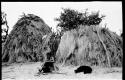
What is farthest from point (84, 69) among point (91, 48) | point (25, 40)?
point (25, 40)

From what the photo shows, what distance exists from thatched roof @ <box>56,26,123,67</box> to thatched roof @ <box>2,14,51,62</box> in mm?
3046

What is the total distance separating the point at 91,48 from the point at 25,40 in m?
4.87

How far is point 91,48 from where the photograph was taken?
9453mm

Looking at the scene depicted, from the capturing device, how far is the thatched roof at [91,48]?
365 inches

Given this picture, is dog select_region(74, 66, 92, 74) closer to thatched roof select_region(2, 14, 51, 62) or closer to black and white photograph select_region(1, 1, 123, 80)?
black and white photograph select_region(1, 1, 123, 80)

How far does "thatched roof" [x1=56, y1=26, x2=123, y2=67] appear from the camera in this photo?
30.4 feet

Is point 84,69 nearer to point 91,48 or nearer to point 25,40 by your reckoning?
point 91,48

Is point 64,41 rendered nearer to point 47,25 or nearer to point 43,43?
point 43,43

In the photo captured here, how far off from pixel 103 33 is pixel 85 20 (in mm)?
5980

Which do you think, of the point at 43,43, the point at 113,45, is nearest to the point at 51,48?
the point at 43,43

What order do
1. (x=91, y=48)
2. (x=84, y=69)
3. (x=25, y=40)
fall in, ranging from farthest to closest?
(x=25, y=40) < (x=91, y=48) < (x=84, y=69)

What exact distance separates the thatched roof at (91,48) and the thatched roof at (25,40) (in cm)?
305

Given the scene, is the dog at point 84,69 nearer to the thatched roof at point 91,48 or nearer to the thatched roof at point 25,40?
the thatched roof at point 91,48

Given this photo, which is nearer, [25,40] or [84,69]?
[84,69]
